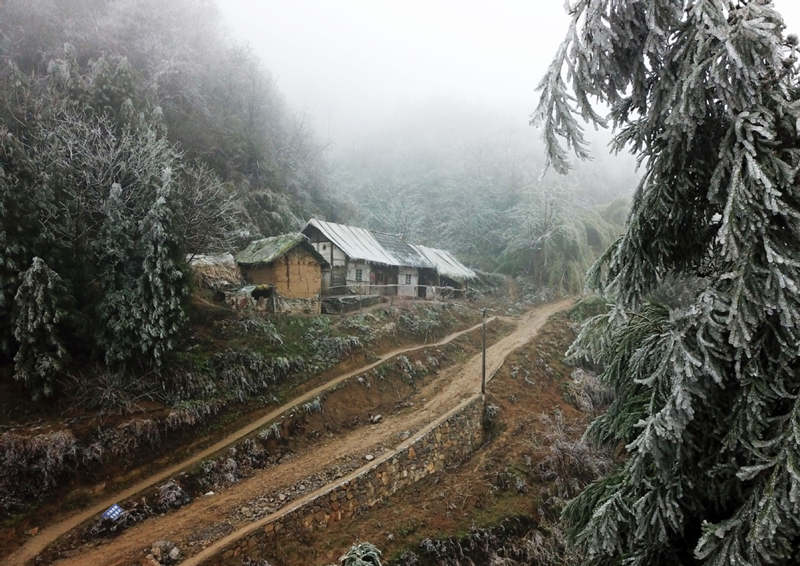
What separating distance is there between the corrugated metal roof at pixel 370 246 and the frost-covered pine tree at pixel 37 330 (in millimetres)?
18002

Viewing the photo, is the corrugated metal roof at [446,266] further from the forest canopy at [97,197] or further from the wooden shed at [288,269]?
the wooden shed at [288,269]

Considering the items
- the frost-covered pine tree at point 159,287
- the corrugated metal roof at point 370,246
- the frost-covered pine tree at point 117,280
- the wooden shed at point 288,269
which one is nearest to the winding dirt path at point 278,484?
the frost-covered pine tree at point 159,287

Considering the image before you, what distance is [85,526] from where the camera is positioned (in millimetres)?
11492

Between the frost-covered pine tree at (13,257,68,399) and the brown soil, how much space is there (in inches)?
337

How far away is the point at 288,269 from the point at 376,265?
964cm

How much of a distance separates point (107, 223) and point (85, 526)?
9.45 meters

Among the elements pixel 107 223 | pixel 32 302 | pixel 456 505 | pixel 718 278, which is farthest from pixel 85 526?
pixel 718 278

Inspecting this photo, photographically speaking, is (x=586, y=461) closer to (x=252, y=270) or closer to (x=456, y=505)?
(x=456, y=505)

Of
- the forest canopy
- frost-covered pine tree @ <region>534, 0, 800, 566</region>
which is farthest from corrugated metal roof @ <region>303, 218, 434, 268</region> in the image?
frost-covered pine tree @ <region>534, 0, 800, 566</region>

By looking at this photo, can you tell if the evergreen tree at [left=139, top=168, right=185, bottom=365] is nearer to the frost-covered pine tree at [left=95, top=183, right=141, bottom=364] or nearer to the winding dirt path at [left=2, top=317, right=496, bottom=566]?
the frost-covered pine tree at [left=95, top=183, right=141, bottom=364]

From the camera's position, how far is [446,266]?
134 ft

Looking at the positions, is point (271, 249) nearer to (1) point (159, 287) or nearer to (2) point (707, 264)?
(1) point (159, 287)

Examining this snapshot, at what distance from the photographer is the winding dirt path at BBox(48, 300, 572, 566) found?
11.1m

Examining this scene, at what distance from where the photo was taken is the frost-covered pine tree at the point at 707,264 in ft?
13.6
